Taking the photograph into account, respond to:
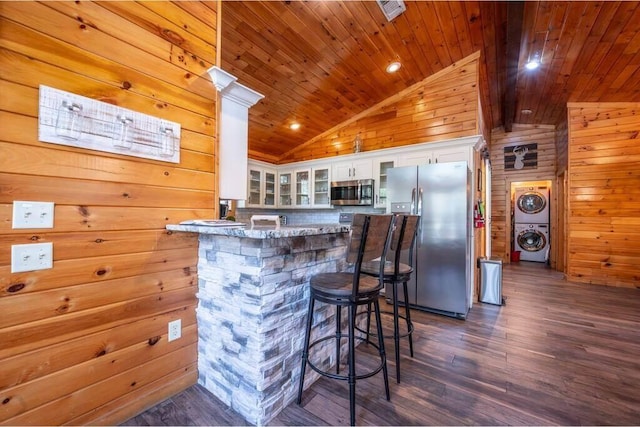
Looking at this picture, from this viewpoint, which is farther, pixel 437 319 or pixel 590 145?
pixel 590 145

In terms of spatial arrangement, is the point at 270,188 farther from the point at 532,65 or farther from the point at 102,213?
the point at 532,65

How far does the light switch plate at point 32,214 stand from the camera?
45.3 inches

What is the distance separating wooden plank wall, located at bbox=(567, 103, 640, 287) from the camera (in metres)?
A: 4.35

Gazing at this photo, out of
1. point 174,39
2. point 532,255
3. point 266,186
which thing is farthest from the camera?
point 532,255

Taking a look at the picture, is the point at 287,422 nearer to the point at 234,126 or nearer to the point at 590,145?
the point at 234,126

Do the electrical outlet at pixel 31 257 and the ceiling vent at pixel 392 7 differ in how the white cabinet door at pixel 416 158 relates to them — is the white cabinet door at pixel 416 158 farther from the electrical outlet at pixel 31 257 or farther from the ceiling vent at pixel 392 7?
the electrical outlet at pixel 31 257

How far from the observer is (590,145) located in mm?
4656

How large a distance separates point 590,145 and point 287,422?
20.3 ft

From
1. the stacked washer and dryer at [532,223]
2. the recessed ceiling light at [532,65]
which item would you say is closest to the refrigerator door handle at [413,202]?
the recessed ceiling light at [532,65]

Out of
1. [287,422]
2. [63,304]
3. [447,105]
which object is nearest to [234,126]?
[63,304]

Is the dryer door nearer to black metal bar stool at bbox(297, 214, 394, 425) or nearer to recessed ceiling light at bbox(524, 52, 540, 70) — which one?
recessed ceiling light at bbox(524, 52, 540, 70)

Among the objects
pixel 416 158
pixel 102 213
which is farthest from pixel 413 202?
pixel 102 213

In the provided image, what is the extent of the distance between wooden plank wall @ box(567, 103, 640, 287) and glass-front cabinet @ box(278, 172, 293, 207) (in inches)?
196

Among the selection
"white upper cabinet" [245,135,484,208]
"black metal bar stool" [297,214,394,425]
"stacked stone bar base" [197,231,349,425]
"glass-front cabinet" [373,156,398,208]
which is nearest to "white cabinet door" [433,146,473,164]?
"white upper cabinet" [245,135,484,208]
